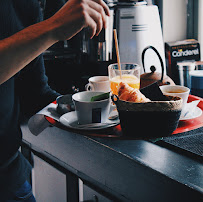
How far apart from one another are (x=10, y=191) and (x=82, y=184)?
0.23m

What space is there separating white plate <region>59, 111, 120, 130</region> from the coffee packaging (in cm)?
81

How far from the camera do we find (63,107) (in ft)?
3.32

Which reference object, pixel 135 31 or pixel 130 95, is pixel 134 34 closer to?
pixel 135 31

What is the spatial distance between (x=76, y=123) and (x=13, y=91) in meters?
0.25

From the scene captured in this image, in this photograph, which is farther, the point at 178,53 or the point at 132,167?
the point at 178,53

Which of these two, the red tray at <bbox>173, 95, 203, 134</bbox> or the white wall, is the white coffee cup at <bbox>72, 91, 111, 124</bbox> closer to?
the red tray at <bbox>173, 95, 203, 134</bbox>

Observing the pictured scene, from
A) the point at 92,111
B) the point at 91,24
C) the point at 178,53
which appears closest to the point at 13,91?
the point at 92,111

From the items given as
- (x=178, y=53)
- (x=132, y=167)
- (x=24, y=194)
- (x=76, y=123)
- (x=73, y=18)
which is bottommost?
(x=24, y=194)

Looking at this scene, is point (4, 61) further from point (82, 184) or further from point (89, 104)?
point (82, 184)

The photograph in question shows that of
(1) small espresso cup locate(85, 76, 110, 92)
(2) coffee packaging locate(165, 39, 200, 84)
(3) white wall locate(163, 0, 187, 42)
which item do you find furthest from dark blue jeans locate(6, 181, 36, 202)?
(3) white wall locate(163, 0, 187, 42)

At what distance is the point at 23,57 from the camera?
71cm

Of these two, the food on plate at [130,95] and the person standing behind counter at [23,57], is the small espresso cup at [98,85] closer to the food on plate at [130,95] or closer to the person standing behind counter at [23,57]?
the person standing behind counter at [23,57]

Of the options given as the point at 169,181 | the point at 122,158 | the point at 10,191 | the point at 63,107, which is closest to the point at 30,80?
the point at 63,107

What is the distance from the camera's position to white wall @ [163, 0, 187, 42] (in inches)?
72.5
